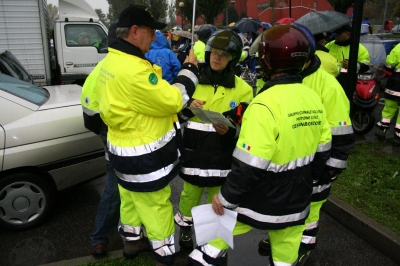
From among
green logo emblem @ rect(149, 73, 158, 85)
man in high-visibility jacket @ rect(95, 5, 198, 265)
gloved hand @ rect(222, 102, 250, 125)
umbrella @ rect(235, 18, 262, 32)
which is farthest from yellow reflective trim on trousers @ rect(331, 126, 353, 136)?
umbrella @ rect(235, 18, 262, 32)

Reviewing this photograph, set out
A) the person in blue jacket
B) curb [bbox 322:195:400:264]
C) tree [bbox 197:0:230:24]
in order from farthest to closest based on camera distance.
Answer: tree [bbox 197:0:230:24]
the person in blue jacket
curb [bbox 322:195:400:264]

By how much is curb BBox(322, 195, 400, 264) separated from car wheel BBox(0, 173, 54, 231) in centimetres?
297

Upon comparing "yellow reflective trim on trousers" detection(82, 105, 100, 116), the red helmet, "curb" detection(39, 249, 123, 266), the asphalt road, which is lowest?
the asphalt road

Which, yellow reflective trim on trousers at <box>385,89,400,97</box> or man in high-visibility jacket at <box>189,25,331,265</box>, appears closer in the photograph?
man in high-visibility jacket at <box>189,25,331,265</box>

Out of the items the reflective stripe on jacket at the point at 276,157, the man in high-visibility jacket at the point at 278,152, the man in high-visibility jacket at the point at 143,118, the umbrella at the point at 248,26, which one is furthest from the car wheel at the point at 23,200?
the umbrella at the point at 248,26

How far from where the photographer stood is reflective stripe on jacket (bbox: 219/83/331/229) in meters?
1.95

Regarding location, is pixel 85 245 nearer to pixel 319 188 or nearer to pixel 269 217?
pixel 269 217

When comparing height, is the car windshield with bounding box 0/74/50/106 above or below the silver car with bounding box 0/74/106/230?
above

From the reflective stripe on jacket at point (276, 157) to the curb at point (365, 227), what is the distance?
4.80 ft

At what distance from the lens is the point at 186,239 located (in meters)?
3.35

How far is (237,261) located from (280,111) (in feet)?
5.72

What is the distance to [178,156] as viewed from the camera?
2.80 meters

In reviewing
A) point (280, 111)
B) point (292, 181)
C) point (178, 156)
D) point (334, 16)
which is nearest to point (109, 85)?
point (178, 156)

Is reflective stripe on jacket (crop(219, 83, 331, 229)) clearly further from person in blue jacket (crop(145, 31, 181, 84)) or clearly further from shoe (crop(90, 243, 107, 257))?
person in blue jacket (crop(145, 31, 181, 84))
